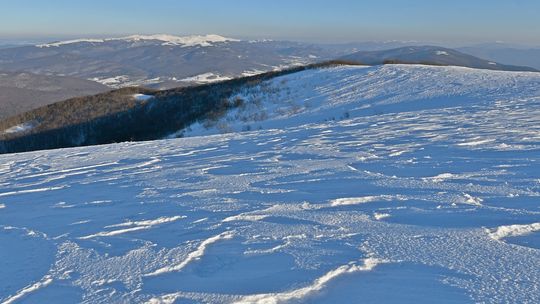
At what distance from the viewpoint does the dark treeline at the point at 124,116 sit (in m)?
31.9

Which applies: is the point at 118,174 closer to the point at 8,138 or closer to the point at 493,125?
the point at 493,125

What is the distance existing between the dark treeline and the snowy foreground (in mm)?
19777

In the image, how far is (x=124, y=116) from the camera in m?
38.1

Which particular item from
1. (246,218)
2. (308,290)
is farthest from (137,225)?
(308,290)

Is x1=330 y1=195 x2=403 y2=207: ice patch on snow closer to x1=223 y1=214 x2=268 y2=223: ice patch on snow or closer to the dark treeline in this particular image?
x1=223 y1=214 x2=268 y2=223: ice patch on snow

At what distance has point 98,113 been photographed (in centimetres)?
Result: 4066

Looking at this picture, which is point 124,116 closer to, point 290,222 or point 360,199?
point 360,199

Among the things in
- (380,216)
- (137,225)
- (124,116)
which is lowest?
(124,116)

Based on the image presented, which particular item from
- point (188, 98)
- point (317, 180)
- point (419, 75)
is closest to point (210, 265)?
point (317, 180)

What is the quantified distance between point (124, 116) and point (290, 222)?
3494 cm

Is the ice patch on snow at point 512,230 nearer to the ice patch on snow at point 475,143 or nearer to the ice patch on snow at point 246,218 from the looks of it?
the ice patch on snow at point 246,218

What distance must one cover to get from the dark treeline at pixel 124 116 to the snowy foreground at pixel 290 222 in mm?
19777

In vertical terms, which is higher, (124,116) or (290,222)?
(290,222)

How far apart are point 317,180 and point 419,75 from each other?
843 inches
